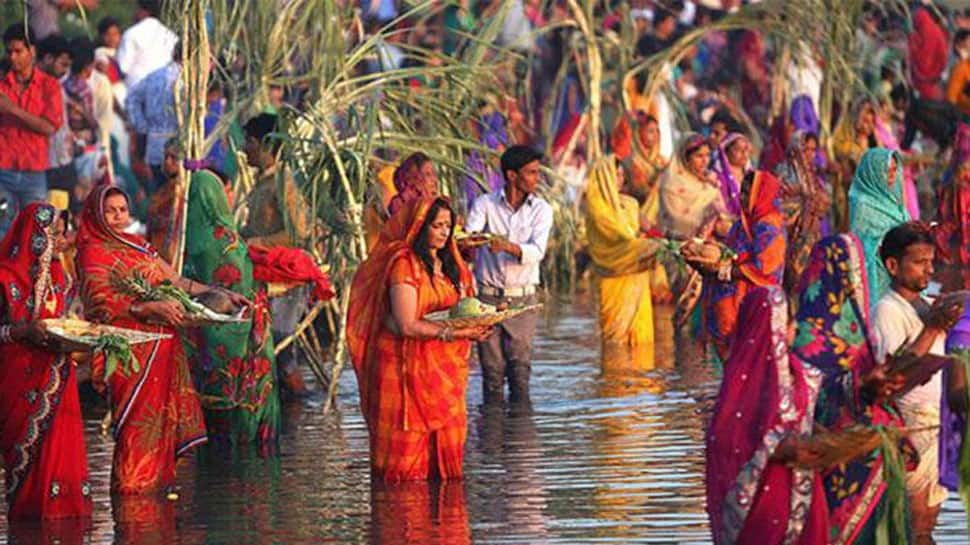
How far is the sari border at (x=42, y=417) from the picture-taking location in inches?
475

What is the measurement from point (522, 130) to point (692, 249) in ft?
33.8

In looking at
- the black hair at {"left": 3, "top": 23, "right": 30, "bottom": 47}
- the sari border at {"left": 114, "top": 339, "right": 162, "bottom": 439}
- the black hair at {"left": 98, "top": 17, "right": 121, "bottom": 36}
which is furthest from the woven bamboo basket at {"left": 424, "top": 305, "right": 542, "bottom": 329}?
the black hair at {"left": 98, "top": 17, "right": 121, "bottom": 36}

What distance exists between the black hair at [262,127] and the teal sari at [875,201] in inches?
116

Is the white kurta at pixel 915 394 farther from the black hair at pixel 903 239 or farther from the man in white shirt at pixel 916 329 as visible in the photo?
the black hair at pixel 903 239

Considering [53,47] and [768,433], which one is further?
[53,47]

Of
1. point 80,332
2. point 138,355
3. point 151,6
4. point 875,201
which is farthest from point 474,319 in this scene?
point 151,6

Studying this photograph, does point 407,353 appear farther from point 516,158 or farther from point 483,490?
point 516,158

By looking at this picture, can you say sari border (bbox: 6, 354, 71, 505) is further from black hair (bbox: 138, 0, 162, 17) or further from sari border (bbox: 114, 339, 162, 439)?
black hair (bbox: 138, 0, 162, 17)

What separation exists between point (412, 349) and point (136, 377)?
1162mm

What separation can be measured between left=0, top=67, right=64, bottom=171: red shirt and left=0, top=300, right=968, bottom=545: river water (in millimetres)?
3690

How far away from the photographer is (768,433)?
30.6 feet

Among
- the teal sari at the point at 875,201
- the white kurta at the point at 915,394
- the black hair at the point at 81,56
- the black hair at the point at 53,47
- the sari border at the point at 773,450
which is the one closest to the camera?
the sari border at the point at 773,450

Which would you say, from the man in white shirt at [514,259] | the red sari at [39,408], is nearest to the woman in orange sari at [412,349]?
the red sari at [39,408]

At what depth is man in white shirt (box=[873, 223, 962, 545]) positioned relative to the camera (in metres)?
9.54
